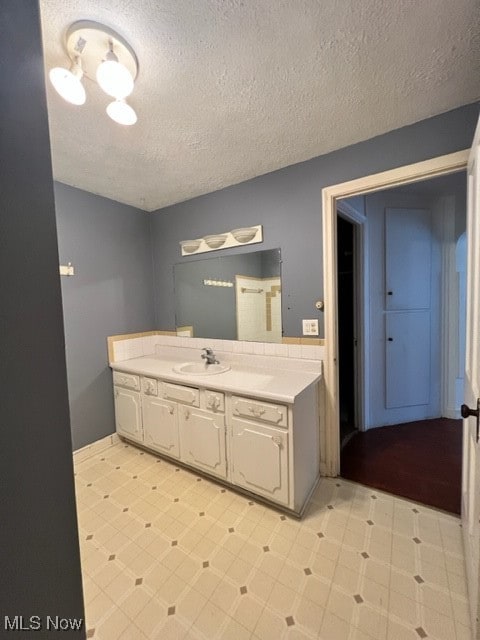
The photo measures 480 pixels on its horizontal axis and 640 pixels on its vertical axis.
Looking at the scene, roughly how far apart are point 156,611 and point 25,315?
1.41 meters

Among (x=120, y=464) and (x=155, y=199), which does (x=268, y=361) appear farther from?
(x=155, y=199)

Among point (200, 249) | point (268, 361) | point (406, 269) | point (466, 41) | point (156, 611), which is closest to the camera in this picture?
point (466, 41)

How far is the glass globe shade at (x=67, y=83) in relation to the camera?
100 cm

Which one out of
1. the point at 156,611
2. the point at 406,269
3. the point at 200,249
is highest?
the point at 200,249

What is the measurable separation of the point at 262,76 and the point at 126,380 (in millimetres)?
2293

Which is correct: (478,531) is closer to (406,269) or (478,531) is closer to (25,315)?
(25,315)

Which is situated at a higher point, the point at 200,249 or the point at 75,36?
the point at 75,36

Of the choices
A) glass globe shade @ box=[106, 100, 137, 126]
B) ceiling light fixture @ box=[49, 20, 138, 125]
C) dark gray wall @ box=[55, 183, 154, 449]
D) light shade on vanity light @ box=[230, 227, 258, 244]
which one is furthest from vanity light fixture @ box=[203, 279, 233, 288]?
ceiling light fixture @ box=[49, 20, 138, 125]

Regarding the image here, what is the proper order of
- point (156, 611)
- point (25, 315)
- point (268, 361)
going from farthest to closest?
1. point (268, 361)
2. point (156, 611)
3. point (25, 315)

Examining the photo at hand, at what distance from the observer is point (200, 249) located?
2494mm

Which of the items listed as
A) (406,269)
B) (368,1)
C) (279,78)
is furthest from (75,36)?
(406,269)

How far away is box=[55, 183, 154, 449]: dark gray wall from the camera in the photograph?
7.18 ft

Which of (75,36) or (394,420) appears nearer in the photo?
(75,36)

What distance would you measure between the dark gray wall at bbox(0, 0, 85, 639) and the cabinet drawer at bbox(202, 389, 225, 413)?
1.22 m
